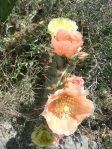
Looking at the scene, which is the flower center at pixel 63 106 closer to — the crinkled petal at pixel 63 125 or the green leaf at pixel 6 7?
the crinkled petal at pixel 63 125

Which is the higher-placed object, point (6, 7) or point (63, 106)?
point (6, 7)

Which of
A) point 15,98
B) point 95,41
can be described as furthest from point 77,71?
point 15,98

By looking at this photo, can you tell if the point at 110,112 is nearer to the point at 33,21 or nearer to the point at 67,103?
the point at 67,103

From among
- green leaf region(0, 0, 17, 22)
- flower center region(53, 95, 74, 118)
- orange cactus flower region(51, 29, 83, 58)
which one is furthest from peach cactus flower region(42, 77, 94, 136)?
green leaf region(0, 0, 17, 22)

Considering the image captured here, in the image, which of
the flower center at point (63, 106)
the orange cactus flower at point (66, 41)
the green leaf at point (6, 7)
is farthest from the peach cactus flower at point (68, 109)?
the green leaf at point (6, 7)

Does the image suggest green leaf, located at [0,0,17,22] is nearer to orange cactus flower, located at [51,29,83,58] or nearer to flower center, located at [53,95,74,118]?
orange cactus flower, located at [51,29,83,58]

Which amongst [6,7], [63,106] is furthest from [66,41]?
[6,7]

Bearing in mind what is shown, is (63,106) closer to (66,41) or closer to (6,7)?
(66,41)
